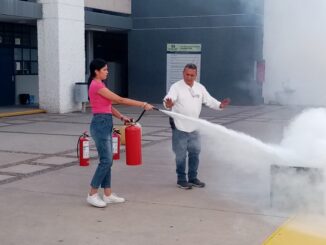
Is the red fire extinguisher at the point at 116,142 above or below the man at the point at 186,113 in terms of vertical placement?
below

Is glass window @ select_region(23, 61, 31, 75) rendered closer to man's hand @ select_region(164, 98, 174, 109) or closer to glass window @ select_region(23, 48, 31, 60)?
glass window @ select_region(23, 48, 31, 60)

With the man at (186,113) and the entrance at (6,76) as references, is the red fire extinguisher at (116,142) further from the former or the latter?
the entrance at (6,76)

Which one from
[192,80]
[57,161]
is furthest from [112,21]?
[192,80]

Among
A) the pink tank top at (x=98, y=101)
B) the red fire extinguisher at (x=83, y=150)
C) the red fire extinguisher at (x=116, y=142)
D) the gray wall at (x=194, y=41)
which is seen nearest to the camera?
the pink tank top at (x=98, y=101)

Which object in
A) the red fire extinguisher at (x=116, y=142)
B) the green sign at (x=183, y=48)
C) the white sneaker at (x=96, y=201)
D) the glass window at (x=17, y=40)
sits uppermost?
the glass window at (x=17, y=40)

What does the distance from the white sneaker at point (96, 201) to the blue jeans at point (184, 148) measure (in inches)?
44.9

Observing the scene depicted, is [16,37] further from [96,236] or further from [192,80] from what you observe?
[96,236]

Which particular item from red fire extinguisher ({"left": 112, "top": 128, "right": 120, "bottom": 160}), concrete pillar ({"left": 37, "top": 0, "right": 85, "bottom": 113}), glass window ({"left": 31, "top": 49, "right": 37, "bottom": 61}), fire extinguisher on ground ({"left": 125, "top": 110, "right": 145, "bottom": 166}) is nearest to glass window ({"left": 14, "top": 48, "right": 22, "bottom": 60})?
glass window ({"left": 31, "top": 49, "right": 37, "bottom": 61})

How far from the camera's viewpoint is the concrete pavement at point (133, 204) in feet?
14.5

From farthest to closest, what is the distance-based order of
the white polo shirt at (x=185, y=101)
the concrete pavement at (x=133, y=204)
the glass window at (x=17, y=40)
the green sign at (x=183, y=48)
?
the green sign at (x=183, y=48), the glass window at (x=17, y=40), the white polo shirt at (x=185, y=101), the concrete pavement at (x=133, y=204)

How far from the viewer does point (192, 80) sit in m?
5.95

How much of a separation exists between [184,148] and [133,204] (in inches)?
38.3

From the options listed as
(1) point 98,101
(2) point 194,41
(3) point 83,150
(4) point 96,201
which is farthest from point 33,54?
(4) point 96,201

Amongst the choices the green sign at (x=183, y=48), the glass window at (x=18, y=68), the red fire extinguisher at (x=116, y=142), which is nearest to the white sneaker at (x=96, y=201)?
the red fire extinguisher at (x=116, y=142)
